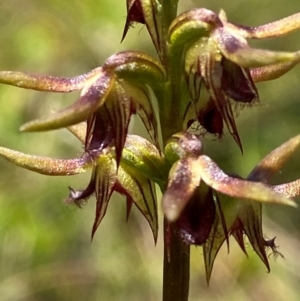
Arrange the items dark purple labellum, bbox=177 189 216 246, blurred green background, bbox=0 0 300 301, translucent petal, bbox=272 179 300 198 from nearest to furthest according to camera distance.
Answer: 1. dark purple labellum, bbox=177 189 216 246
2. translucent petal, bbox=272 179 300 198
3. blurred green background, bbox=0 0 300 301

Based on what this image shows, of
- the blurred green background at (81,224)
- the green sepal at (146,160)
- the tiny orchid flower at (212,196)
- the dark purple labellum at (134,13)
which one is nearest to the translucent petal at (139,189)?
the green sepal at (146,160)

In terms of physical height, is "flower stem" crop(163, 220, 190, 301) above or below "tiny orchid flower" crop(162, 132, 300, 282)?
below

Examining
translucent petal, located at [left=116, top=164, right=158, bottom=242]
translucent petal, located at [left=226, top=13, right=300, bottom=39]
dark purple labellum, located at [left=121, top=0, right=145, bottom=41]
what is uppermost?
dark purple labellum, located at [left=121, top=0, right=145, bottom=41]

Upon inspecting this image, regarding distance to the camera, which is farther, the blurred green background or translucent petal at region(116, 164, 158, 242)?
the blurred green background

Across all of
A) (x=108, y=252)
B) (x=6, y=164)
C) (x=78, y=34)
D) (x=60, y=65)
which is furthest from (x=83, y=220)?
(x=78, y=34)

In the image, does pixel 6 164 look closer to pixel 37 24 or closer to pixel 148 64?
pixel 37 24

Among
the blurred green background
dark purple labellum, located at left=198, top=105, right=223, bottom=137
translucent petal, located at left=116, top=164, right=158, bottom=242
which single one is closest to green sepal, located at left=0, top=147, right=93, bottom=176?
translucent petal, located at left=116, top=164, right=158, bottom=242

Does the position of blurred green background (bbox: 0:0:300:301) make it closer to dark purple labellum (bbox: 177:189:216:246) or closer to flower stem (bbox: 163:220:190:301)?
flower stem (bbox: 163:220:190:301)

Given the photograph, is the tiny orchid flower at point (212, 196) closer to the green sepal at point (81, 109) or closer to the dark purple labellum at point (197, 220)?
the dark purple labellum at point (197, 220)

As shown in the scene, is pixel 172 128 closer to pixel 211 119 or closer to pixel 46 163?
pixel 211 119
